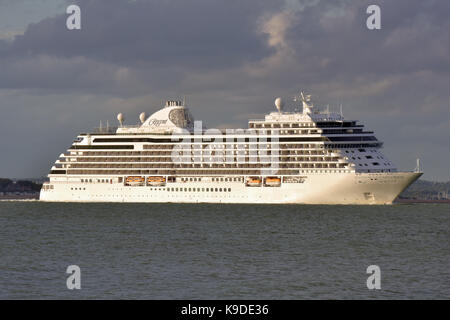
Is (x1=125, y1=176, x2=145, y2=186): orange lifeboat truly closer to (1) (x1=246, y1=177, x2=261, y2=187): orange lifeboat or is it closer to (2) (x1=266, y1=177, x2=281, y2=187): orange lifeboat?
(1) (x1=246, y1=177, x2=261, y2=187): orange lifeboat

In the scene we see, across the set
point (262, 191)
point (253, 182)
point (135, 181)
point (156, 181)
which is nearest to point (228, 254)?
point (262, 191)

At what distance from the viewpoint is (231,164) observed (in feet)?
330

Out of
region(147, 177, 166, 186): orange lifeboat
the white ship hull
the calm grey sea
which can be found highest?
region(147, 177, 166, 186): orange lifeboat

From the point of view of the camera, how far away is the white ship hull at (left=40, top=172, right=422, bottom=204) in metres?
92.3

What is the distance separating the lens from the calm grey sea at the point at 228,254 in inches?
1521

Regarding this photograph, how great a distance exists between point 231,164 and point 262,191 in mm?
5690

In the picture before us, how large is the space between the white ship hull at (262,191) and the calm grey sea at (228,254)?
22.3 ft

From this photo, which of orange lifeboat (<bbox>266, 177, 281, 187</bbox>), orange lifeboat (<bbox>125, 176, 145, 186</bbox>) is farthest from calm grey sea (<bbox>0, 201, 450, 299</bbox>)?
orange lifeboat (<bbox>125, 176, 145, 186</bbox>)

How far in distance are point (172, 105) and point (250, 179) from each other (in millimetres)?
17007

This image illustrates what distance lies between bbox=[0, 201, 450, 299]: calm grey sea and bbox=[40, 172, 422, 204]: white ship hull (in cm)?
680

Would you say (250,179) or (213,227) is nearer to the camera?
(213,227)

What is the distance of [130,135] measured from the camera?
106m
